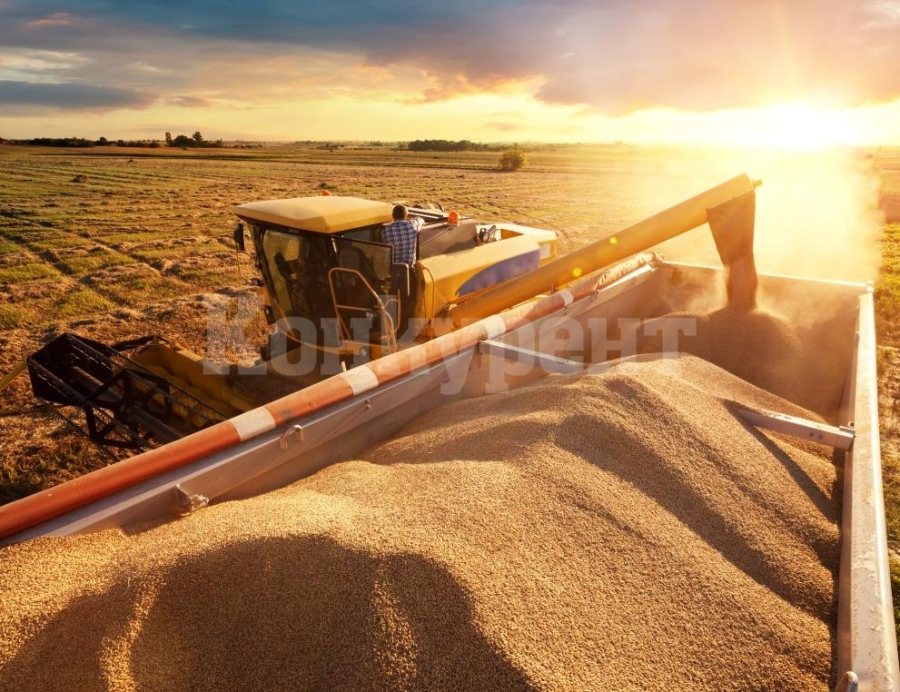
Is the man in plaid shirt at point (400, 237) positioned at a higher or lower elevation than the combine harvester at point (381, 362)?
higher

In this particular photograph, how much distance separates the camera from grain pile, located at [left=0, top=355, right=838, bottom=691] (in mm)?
1569

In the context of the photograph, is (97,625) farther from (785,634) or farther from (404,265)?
(404,265)

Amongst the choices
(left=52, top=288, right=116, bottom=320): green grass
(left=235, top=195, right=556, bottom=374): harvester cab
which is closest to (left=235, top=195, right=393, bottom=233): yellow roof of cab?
(left=235, top=195, right=556, bottom=374): harvester cab

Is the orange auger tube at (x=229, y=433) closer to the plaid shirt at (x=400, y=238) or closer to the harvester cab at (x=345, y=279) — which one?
the harvester cab at (x=345, y=279)

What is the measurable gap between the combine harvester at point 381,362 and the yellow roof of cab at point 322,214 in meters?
0.01

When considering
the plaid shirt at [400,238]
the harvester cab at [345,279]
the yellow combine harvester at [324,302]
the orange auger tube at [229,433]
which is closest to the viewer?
the orange auger tube at [229,433]

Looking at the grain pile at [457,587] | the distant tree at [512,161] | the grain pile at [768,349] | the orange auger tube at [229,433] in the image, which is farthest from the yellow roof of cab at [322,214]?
the distant tree at [512,161]

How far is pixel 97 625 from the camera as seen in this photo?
1.63 m

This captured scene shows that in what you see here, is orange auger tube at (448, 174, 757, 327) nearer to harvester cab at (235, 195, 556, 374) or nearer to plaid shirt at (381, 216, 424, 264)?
harvester cab at (235, 195, 556, 374)

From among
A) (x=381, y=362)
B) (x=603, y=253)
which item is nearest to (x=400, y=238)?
(x=381, y=362)

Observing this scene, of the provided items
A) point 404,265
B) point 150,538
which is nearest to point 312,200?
point 404,265

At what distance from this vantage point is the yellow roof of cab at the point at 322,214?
3820 millimetres

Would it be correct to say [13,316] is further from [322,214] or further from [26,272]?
[322,214]

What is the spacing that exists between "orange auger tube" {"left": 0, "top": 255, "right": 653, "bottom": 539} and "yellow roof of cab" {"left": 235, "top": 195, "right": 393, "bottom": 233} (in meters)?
1.09
